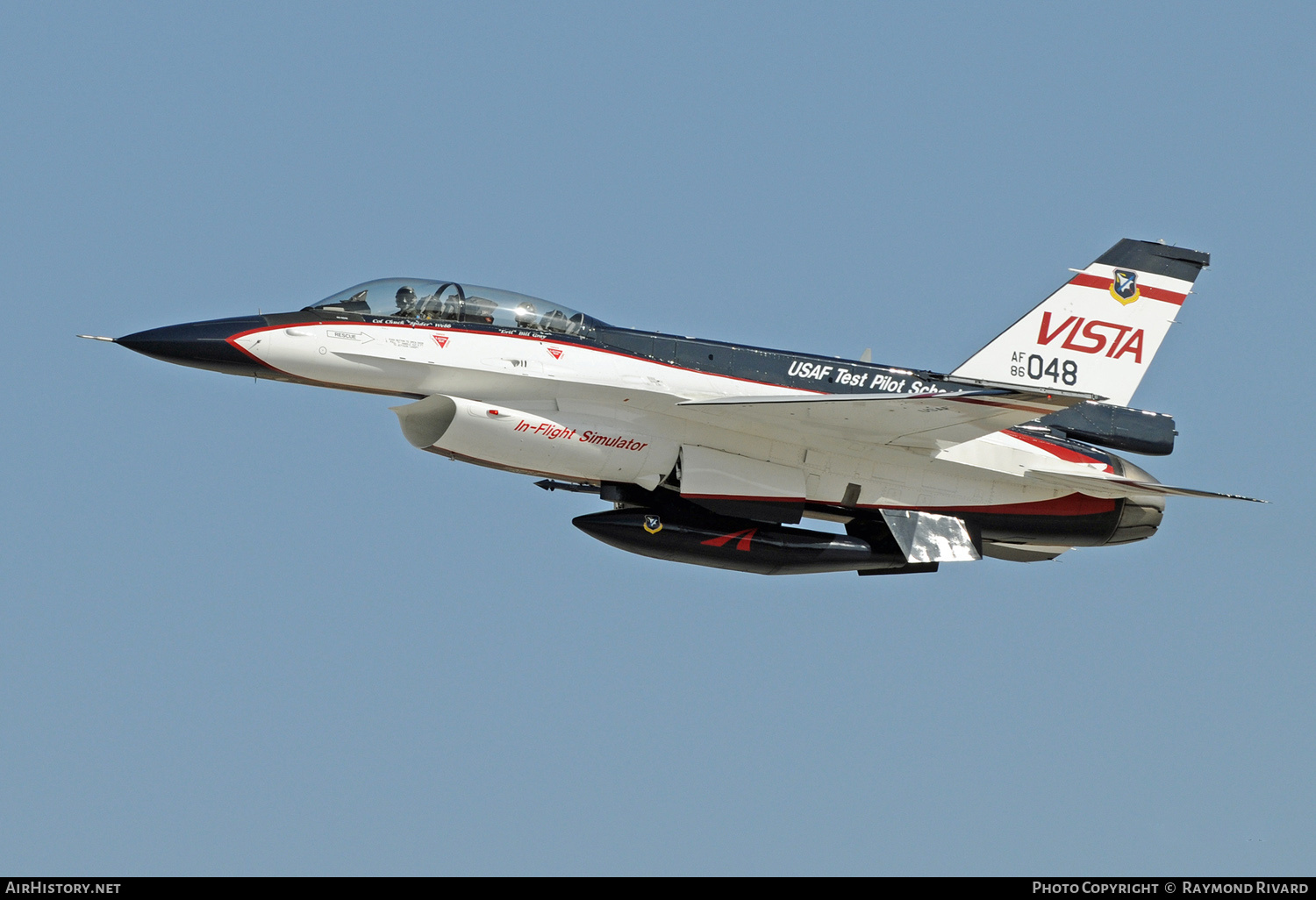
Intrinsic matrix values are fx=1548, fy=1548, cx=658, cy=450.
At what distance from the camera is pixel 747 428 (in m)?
19.2

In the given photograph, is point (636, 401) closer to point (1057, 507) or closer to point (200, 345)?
point (200, 345)

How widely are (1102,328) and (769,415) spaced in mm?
5233

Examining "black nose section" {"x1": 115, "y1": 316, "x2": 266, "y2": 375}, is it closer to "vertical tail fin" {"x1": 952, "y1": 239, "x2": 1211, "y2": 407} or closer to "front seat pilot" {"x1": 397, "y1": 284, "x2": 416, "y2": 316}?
"front seat pilot" {"x1": 397, "y1": 284, "x2": 416, "y2": 316}

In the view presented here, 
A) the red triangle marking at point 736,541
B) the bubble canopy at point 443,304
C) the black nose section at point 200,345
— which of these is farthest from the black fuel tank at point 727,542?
the black nose section at point 200,345

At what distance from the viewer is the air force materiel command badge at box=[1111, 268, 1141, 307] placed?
68.4 ft

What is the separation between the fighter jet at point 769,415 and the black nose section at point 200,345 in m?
0.03

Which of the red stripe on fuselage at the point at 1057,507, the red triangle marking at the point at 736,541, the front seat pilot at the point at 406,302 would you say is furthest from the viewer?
the red stripe on fuselage at the point at 1057,507

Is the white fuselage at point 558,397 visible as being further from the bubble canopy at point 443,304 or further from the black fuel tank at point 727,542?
the black fuel tank at point 727,542

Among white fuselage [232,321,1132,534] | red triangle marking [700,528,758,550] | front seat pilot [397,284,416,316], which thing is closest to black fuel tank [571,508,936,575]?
red triangle marking [700,528,758,550]

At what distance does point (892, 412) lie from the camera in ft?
60.3

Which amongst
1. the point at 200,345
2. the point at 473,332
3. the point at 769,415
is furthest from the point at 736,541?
the point at 200,345

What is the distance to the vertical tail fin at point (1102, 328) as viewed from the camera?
20.6m

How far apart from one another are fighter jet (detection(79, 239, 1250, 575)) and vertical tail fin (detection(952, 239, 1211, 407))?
0.02m

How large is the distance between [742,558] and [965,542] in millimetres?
3048
